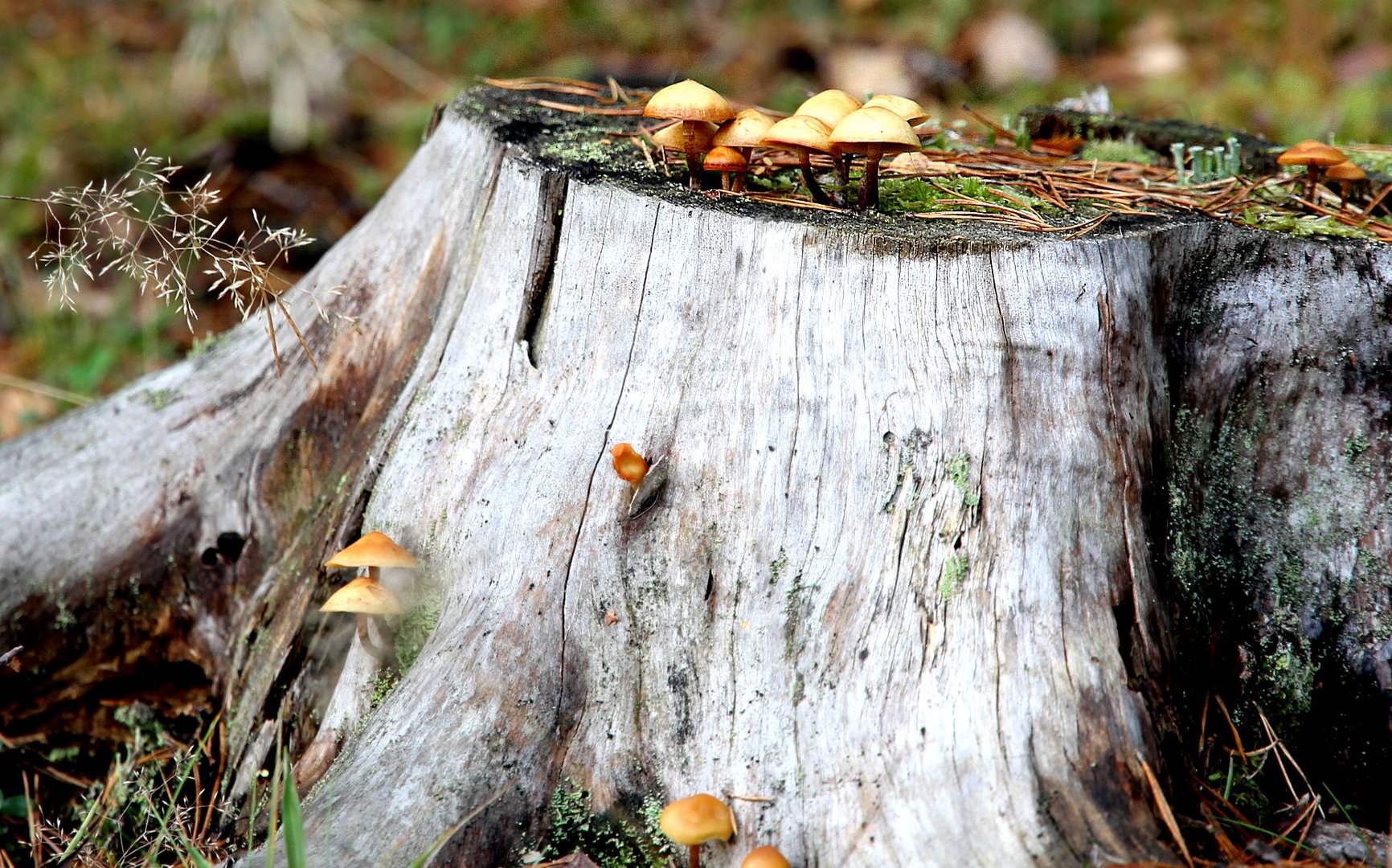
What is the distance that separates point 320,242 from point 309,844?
472 centimetres

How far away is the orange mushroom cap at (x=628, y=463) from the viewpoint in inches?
94.3

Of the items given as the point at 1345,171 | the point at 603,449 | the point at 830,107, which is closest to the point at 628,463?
the point at 603,449

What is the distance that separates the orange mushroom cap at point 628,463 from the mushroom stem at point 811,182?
32.1 inches

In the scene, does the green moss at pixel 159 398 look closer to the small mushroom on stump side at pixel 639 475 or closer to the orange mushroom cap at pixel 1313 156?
the small mushroom on stump side at pixel 639 475

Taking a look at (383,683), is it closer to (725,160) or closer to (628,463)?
(628,463)

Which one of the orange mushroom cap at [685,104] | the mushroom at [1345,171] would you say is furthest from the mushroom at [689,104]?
the mushroom at [1345,171]

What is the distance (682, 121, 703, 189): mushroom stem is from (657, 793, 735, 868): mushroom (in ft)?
5.07

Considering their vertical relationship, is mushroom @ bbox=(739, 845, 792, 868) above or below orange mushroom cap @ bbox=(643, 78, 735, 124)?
below

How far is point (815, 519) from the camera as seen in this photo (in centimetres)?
237

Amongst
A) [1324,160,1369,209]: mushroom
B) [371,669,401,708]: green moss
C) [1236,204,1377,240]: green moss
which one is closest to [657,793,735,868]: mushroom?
[371,669,401,708]: green moss

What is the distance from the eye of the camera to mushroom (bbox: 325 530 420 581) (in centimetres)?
245

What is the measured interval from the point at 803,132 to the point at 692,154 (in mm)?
395

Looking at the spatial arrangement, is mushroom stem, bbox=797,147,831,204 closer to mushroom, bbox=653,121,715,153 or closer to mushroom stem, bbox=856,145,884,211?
mushroom stem, bbox=856,145,884,211

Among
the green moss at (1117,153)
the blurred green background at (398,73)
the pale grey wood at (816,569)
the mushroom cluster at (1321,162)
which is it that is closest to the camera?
the pale grey wood at (816,569)
